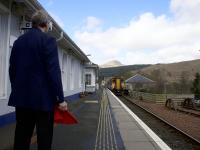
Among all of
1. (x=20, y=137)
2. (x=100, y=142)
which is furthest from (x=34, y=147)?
(x=20, y=137)

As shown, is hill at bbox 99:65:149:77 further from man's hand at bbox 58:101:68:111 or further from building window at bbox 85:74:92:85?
man's hand at bbox 58:101:68:111

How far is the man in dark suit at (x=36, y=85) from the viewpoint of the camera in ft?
12.8

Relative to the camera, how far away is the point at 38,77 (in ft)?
12.8

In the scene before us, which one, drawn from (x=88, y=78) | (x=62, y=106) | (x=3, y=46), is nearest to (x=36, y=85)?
(x=62, y=106)

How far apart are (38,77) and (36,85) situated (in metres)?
0.08

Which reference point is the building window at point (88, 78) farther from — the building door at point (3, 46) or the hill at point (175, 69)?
the hill at point (175, 69)

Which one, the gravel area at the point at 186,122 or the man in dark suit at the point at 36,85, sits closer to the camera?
the man in dark suit at the point at 36,85

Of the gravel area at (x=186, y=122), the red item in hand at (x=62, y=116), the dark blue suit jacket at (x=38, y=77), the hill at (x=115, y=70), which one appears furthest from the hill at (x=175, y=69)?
the dark blue suit jacket at (x=38, y=77)

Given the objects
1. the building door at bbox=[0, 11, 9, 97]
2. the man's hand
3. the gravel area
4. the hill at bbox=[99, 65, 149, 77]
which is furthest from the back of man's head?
the hill at bbox=[99, 65, 149, 77]

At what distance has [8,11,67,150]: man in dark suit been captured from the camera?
3895mm

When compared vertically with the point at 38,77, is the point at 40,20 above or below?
above

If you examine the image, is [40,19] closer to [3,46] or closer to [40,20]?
[40,20]

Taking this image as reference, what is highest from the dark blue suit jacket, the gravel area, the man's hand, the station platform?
the dark blue suit jacket

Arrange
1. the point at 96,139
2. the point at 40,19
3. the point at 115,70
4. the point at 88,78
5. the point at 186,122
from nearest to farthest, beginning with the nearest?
the point at 40,19 → the point at 96,139 → the point at 186,122 → the point at 88,78 → the point at 115,70
